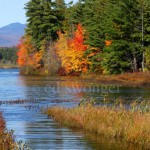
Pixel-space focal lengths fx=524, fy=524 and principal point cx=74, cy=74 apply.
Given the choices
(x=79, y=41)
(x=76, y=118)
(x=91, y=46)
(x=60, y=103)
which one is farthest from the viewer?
(x=79, y=41)

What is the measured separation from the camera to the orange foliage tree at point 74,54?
278 ft

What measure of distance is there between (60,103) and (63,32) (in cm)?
6697

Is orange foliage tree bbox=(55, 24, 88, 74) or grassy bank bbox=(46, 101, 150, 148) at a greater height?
orange foliage tree bbox=(55, 24, 88, 74)

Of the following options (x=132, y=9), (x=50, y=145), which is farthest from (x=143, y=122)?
(x=132, y=9)

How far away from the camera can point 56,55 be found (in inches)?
3691

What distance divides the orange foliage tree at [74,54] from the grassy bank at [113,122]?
58.7m

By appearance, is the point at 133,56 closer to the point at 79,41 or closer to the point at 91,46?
the point at 91,46

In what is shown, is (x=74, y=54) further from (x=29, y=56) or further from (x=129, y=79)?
(x=129, y=79)

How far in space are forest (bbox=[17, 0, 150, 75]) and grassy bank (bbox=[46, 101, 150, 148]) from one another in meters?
43.2

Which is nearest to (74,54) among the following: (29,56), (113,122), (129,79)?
(29,56)

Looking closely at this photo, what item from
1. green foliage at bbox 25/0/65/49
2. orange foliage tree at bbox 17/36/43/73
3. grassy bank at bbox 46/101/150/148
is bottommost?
grassy bank at bbox 46/101/150/148

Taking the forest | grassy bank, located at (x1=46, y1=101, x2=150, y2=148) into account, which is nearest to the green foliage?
the forest

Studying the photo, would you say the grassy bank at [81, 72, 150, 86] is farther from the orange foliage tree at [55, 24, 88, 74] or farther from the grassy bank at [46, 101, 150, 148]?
the grassy bank at [46, 101, 150, 148]

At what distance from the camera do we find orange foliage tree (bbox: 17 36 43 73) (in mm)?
100438
